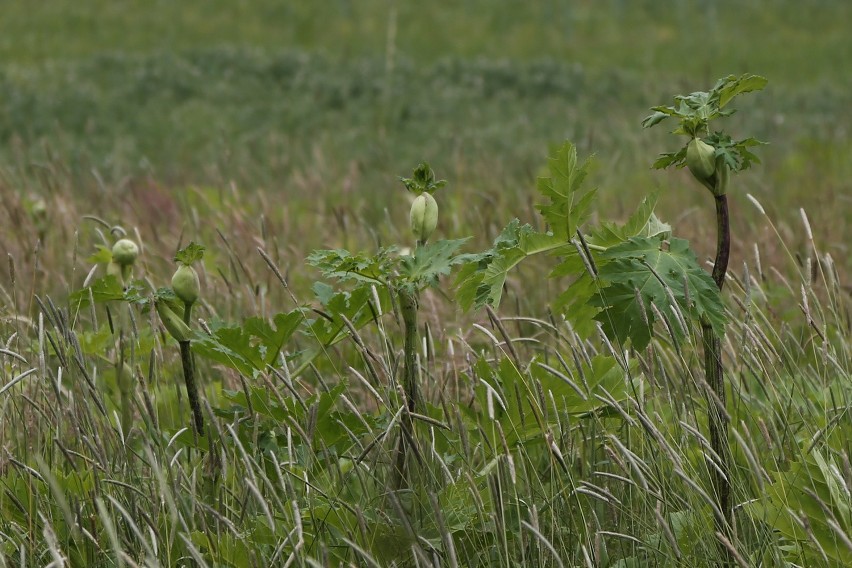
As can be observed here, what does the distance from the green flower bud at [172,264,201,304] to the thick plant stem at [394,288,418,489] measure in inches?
13.9

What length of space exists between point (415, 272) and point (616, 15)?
20605 millimetres

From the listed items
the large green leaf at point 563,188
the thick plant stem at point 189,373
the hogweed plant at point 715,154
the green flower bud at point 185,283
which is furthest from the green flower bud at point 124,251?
the hogweed plant at point 715,154

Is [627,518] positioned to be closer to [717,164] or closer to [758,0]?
[717,164]

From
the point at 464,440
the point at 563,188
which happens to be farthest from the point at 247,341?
the point at 563,188

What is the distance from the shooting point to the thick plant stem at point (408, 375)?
1.62 m

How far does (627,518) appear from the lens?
5.86ft

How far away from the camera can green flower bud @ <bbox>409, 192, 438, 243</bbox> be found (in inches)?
65.3

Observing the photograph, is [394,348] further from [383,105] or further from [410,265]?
[383,105]

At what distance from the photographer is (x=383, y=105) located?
1146 centimetres

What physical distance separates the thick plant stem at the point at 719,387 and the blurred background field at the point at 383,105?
0.12 metres

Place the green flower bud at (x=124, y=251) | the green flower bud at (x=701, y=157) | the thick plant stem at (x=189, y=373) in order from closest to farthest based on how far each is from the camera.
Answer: the green flower bud at (x=701, y=157)
the thick plant stem at (x=189, y=373)
the green flower bud at (x=124, y=251)

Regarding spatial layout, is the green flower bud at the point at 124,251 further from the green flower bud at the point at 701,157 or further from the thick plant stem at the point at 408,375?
the green flower bud at the point at 701,157

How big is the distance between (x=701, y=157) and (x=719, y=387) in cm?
40

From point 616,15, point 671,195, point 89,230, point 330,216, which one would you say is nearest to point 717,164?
point 330,216
